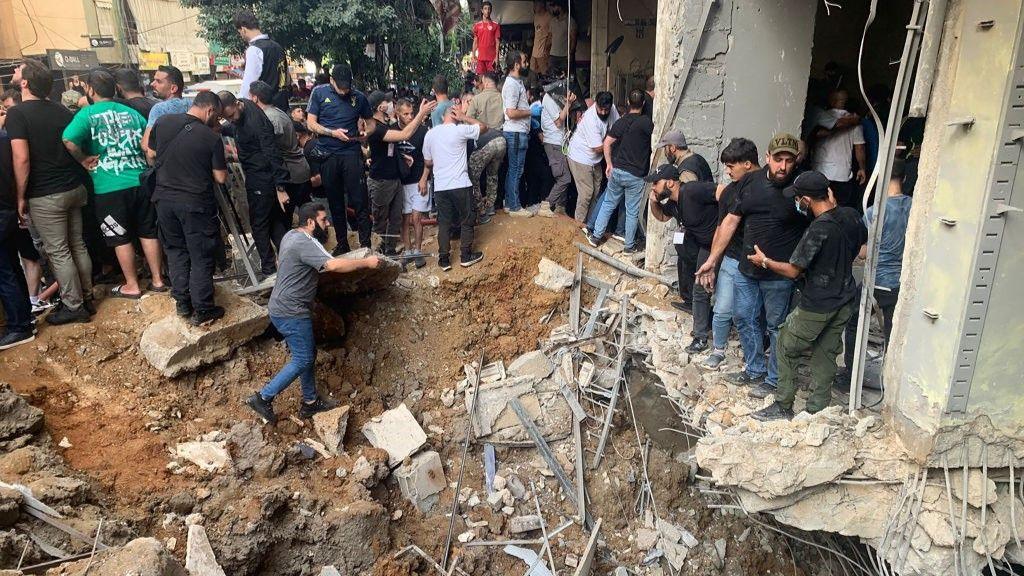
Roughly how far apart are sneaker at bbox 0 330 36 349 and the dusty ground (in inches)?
2.7

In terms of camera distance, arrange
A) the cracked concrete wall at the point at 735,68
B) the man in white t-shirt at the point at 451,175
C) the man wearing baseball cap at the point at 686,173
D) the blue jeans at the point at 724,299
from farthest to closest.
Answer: the man in white t-shirt at the point at 451,175 < the man wearing baseball cap at the point at 686,173 < the cracked concrete wall at the point at 735,68 < the blue jeans at the point at 724,299

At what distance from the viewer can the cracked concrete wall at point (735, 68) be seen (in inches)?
240

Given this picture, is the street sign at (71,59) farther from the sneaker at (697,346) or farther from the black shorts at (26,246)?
the sneaker at (697,346)

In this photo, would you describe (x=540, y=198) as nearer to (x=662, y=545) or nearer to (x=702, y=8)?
(x=702, y=8)

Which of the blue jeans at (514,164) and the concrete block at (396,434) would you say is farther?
the blue jeans at (514,164)

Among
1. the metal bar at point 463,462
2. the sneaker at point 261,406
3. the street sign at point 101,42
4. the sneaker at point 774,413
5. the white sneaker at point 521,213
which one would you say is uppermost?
the street sign at point 101,42

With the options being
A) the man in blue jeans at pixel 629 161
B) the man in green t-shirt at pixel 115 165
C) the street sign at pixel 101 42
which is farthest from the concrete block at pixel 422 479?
the street sign at pixel 101 42

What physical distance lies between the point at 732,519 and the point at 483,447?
2.58 metres

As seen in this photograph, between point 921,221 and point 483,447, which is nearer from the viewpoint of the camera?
point 921,221

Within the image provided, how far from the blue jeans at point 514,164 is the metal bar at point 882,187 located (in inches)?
195

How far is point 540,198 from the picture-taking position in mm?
9289

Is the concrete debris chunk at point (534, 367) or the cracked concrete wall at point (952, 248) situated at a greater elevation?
the cracked concrete wall at point (952, 248)

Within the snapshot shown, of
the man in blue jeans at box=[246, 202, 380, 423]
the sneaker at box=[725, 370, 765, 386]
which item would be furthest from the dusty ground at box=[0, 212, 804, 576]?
the sneaker at box=[725, 370, 765, 386]

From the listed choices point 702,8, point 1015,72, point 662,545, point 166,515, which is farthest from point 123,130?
point 1015,72
